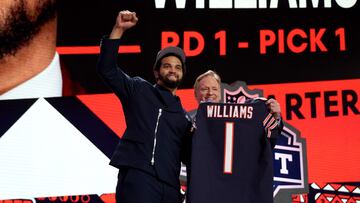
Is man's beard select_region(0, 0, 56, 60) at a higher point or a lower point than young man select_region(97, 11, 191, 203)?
higher

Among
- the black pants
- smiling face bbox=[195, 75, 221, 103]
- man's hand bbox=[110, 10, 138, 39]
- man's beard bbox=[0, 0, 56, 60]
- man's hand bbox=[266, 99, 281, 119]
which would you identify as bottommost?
the black pants

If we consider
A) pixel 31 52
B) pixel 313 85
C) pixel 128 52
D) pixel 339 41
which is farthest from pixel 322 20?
pixel 31 52

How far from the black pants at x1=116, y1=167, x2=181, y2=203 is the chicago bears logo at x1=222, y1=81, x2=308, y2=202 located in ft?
4.38

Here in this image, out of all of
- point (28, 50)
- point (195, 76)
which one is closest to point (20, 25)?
point (28, 50)

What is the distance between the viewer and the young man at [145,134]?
4.81 feet

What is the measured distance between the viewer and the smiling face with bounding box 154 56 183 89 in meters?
1.60

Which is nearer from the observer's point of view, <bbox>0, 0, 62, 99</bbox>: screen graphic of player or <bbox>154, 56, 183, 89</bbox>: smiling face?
<bbox>154, 56, 183, 89</bbox>: smiling face

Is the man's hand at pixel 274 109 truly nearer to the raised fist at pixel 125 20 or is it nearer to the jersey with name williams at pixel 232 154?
the jersey with name williams at pixel 232 154

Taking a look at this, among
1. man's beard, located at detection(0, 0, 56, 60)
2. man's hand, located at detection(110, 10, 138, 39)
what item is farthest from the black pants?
man's beard, located at detection(0, 0, 56, 60)

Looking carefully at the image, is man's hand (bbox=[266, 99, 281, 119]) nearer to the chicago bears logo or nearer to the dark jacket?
the dark jacket

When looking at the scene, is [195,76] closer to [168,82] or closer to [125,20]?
[168,82]

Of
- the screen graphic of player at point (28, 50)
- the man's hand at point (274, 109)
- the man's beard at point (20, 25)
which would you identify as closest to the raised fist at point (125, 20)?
the man's hand at point (274, 109)

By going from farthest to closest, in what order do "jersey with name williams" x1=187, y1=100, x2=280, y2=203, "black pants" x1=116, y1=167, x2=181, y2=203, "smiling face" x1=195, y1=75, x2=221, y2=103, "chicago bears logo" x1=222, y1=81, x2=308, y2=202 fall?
"chicago bears logo" x1=222, y1=81, x2=308, y2=202 < "smiling face" x1=195, y1=75, x2=221, y2=103 < "jersey with name williams" x1=187, y1=100, x2=280, y2=203 < "black pants" x1=116, y1=167, x2=181, y2=203

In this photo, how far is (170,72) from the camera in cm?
160
